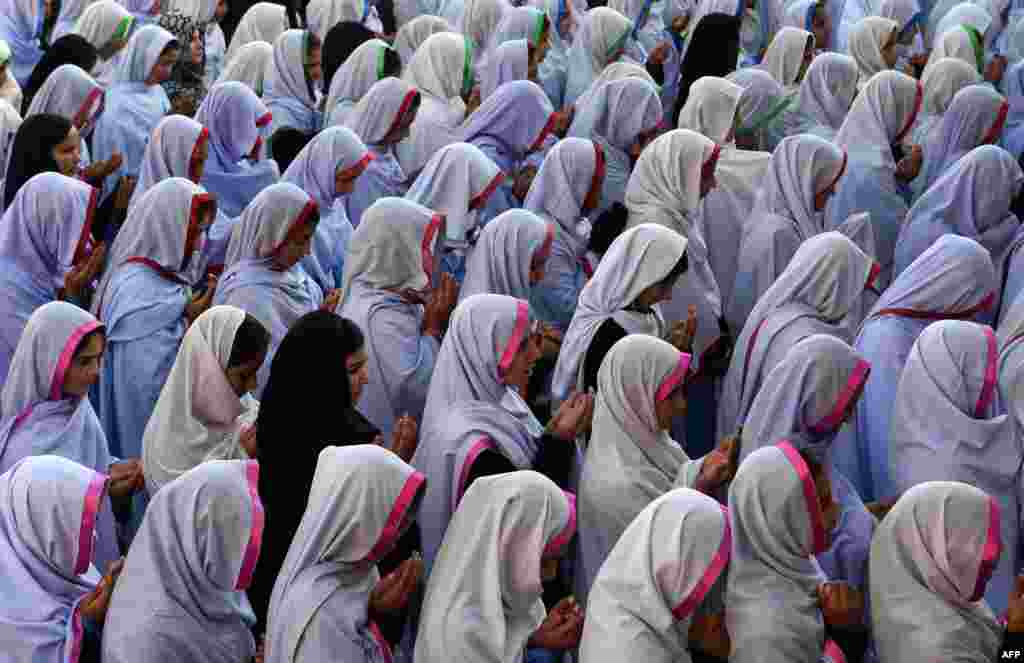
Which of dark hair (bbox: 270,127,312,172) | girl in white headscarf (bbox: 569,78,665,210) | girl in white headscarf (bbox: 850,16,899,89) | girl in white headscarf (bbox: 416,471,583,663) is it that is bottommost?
dark hair (bbox: 270,127,312,172)

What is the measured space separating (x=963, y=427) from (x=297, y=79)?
502 cm

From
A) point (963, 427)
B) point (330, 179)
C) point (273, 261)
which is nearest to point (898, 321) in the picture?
point (963, 427)

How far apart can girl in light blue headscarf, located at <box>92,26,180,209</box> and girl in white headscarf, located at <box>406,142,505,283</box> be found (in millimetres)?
1970

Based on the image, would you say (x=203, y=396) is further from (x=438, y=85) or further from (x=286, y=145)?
(x=438, y=85)

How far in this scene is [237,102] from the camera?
7531mm

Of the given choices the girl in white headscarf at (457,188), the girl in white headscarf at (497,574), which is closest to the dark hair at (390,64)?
the girl in white headscarf at (457,188)

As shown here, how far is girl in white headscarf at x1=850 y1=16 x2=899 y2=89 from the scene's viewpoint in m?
9.20

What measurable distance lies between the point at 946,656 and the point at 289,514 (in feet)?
5.92

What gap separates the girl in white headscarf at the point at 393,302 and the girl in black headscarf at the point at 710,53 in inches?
120

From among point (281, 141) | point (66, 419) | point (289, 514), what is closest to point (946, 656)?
point (289, 514)

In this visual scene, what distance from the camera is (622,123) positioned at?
768 cm

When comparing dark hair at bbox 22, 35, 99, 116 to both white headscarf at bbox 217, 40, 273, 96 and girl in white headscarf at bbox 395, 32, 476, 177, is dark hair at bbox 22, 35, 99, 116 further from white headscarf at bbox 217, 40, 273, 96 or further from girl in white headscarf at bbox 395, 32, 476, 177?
girl in white headscarf at bbox 395, 32, 476, 177

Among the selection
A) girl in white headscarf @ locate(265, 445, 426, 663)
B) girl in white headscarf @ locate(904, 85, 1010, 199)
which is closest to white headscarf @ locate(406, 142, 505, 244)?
girl in white headscarf @ locate(904, 85, 1010, 199)

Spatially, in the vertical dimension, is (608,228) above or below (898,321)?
below
